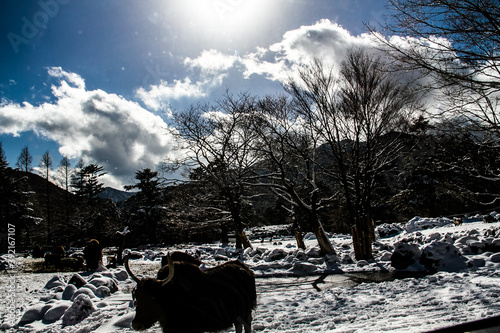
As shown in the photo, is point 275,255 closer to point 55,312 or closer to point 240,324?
point 55,312

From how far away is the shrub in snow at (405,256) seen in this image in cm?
893

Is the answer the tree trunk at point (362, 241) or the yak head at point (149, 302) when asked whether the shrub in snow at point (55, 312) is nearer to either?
the yak head at point (149, 302)

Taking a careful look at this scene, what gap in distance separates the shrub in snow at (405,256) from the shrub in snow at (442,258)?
10.9 inches

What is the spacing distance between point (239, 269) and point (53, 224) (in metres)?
37.9

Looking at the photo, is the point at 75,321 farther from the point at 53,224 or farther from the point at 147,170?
the point at 53,224

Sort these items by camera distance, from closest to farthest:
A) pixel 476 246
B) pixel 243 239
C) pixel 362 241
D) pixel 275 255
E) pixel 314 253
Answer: pixel 476 246 → pixel 362 241 → pixel 314 253 → pixel 275 255 → pixel 243 239

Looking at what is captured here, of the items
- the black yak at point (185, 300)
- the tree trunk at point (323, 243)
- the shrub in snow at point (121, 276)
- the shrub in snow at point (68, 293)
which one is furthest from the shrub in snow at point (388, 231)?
the black yak at point (185, 300)

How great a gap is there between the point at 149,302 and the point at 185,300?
34 centimetres

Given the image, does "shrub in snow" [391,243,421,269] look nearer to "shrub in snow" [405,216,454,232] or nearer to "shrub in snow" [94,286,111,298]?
"shrub in snow" [94,286,111,298]

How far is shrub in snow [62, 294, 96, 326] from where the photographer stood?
16.3 feet

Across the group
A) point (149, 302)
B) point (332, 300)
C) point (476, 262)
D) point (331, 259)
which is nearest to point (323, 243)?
point (331, 259)

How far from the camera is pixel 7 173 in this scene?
28234mm

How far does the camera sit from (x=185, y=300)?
108 inches

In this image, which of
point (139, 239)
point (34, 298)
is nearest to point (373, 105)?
point (34, 298)
